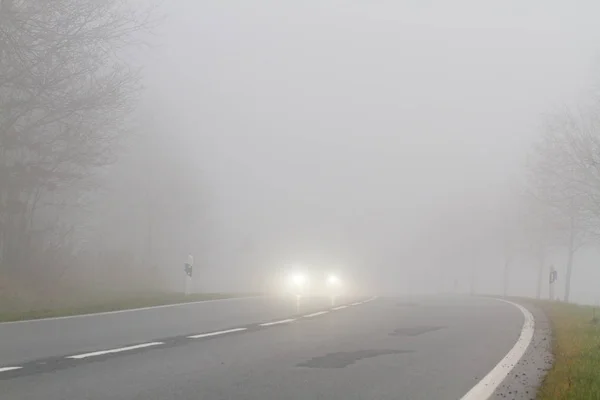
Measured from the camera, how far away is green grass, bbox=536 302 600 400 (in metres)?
5.49

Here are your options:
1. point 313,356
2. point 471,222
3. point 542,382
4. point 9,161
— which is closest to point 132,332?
point 313,356

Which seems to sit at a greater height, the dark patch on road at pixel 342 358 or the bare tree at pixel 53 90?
the bare tree at pixel 53 90

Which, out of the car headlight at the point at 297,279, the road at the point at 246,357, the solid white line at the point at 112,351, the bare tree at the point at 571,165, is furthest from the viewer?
the car headlight at the point at 297,279

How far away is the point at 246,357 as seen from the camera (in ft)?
25.0

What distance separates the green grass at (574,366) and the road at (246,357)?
745mm

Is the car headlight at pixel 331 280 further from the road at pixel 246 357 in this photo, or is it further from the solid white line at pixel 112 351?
the solid white line at pixel 112 351

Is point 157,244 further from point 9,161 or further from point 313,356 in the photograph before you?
point 313,356

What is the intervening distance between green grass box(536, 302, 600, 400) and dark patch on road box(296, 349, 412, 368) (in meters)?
2.15

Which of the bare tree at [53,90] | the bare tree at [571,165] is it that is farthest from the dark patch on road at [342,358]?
the bare tree at [571,165]

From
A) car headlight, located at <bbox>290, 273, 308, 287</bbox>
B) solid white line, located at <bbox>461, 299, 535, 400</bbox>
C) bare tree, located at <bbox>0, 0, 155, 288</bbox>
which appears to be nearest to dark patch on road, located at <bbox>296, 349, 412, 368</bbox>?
solid white line, located at <bbox>461, 299, 535, 400</bbox>

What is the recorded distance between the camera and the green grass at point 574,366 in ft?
18.0

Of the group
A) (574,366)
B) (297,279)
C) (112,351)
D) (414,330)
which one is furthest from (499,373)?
(297,279)

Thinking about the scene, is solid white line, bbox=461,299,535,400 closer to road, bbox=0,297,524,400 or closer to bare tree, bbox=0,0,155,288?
road, bbox=0,297,524,400

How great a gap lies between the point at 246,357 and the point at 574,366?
3.77m
